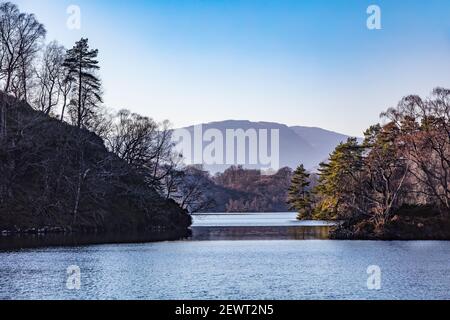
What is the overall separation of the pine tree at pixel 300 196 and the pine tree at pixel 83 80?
55164mm

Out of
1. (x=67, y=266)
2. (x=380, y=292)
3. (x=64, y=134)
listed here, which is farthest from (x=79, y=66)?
(x=380, y=292)

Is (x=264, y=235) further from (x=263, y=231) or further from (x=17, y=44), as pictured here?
(x=17, y=44)

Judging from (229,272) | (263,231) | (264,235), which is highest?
(263,231)

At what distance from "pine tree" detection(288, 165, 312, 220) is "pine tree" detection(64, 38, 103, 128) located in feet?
181

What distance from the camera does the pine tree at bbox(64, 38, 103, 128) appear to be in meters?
82.7

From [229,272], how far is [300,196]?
9646 centimetres

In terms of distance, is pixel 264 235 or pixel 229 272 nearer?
pixel 229 272

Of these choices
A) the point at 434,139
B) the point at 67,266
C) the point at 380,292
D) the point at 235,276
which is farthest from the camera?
the point at 434,139

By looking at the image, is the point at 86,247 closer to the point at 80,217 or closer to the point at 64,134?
the point at 80,217

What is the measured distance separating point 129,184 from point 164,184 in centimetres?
879

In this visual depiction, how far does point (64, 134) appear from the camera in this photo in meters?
75.4

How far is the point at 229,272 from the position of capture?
112 ft

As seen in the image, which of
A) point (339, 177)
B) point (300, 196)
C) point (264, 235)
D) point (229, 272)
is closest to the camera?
point (229, 272)

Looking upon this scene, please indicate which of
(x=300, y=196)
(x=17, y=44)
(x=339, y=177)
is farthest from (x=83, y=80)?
(x=300, y=196)
